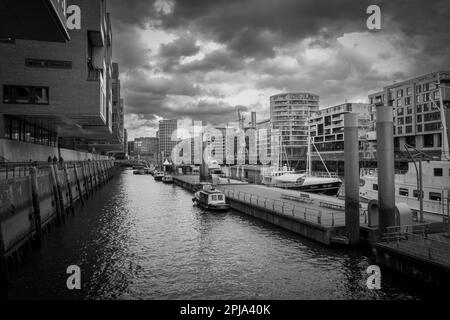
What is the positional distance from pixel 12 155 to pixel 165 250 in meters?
29.8

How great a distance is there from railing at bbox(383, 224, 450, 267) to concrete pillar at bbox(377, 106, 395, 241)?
2.61 feet

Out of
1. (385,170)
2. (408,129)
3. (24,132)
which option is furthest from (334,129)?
(385,170)

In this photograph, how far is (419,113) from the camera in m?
104

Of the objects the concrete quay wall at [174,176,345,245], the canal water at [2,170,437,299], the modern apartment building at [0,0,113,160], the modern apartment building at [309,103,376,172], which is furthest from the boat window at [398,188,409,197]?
A: the modern apartment building at [309,103,376,172]

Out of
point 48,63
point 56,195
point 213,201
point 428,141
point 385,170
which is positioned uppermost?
point 48,63

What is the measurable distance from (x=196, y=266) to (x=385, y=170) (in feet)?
47.3

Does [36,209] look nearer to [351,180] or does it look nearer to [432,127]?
[351,180]

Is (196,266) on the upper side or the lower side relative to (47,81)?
lower

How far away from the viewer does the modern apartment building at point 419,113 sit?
97.2 metres

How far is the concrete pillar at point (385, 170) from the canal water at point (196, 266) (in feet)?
10.7

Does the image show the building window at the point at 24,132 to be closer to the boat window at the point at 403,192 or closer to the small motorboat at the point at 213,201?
Answer: the small motorboat at the point at 213,201

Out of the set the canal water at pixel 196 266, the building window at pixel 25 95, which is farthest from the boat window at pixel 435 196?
the building window at pixel 25 95

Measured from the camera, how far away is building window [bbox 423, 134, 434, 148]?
331 feet

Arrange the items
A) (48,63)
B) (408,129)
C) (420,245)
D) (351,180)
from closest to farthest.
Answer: (420,245), (351,180), (48,63), (408,129)
